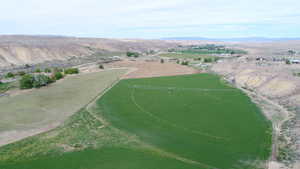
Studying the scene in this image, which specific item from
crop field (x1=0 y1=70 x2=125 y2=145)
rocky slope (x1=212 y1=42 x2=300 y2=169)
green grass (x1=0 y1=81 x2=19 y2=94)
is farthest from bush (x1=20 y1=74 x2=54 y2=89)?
rocky slope (x1=212 y1=42 x2=300 y2=169)

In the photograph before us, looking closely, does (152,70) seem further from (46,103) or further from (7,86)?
(46,103)

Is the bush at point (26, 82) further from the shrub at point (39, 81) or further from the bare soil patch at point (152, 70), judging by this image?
the bare soil patch at point (152, 70)

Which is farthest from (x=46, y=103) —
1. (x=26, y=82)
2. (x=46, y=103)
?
(x=26, y=82)

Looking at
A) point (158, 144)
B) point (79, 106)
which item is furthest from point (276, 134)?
point (79, 106)

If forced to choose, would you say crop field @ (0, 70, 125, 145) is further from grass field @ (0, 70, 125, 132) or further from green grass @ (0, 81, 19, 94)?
green grass @ (0, 81, 19, 94)

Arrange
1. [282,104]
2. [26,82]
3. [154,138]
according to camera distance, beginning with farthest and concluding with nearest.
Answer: [26,82], [282,104], [154,138]

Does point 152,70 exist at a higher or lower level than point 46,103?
higher

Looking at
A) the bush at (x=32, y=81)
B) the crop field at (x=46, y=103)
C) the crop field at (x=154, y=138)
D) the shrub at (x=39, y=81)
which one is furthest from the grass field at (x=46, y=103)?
the crop field at (x=154, y=138)
